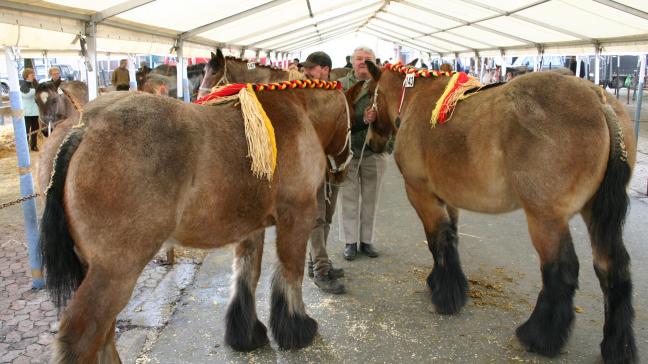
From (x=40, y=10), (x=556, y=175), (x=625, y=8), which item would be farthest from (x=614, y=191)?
(x=625, y=8)

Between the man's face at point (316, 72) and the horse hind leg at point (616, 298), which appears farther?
the man's face at point (316, 72)

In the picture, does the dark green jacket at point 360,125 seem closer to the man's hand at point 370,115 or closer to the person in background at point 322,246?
the man's hand at point 370,115

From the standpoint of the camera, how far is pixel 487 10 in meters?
9.44

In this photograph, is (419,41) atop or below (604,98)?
atop

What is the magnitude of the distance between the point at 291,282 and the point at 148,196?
125 cm

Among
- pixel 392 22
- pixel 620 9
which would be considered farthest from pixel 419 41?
pixel 620 9

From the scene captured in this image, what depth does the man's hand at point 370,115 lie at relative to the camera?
163 inches

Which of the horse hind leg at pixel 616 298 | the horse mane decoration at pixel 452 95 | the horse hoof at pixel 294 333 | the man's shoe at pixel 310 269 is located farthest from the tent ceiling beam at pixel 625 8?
the horse hoof at pixel 294 333

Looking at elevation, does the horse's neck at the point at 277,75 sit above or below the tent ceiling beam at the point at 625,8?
below

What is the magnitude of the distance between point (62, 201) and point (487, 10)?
932cm

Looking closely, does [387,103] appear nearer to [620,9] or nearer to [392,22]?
[620,9]

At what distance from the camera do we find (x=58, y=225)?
6.68ft

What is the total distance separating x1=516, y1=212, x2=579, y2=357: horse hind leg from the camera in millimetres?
2857

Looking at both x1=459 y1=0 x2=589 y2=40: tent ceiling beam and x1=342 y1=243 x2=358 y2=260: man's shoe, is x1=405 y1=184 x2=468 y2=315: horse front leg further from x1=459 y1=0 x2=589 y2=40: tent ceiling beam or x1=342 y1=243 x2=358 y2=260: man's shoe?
x1=459 y1=0 x2=589 y2=40: tent ceiling beam
